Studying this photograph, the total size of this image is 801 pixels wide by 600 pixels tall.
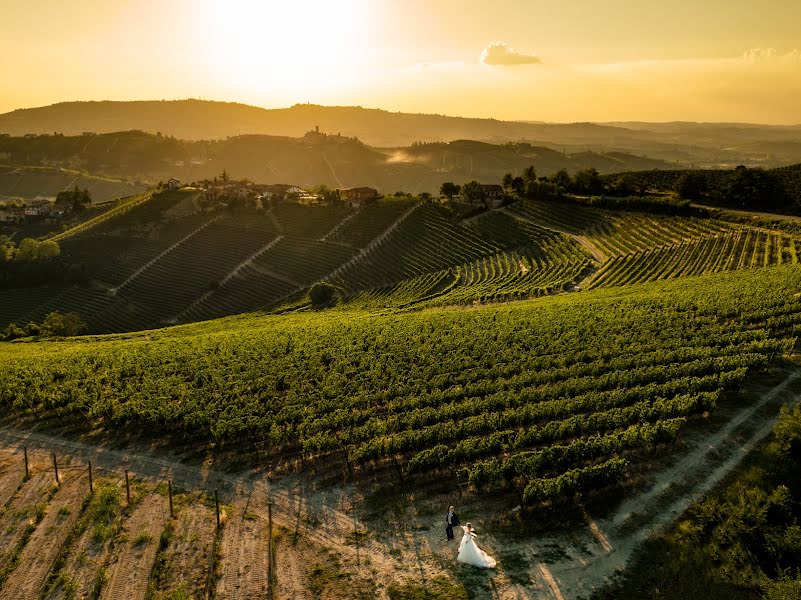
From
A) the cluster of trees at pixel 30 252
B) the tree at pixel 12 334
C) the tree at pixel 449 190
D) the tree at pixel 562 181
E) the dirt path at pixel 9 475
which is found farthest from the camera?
the tree at pixel 449 190

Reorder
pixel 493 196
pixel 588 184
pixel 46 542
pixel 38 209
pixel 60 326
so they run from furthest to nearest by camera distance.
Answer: pixel 38 209 < pixel 493 196 < pixel 588 184 < pixel 60 326 < pixel 46 542

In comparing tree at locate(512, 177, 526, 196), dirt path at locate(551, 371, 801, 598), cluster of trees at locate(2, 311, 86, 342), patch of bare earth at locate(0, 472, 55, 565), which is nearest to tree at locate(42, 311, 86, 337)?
cluster of trees at locate(2, 311, 86, 342)

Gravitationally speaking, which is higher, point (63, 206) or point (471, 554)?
point (63, 206)

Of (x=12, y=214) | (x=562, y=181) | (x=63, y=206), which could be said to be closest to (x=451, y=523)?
(x=562, y=181)

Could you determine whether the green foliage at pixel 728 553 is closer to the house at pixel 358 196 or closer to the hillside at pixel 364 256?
the hillside at pixel 364 256

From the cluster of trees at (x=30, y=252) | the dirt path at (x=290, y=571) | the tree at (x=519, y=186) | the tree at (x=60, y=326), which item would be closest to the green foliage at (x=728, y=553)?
the dirt path at (x=290, y=571)

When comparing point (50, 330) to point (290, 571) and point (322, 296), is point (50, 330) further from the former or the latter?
point (290, 571)

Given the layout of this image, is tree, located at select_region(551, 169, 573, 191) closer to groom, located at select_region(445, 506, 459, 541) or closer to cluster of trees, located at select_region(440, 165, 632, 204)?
cluster of trees, located at select_region(440, 165, 632, 204)
